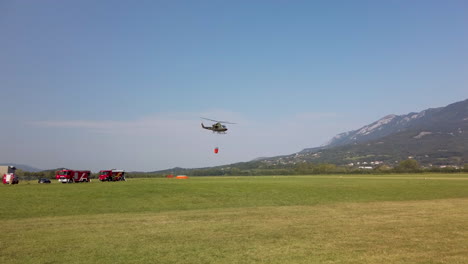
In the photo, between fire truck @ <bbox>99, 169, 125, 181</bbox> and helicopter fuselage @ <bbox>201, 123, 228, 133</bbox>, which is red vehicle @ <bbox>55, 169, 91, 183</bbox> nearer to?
fire truck @ <bbox>99, 169, 125, 181</bbox>

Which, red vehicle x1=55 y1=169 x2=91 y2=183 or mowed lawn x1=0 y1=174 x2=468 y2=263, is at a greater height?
red vehicle x1=55 y1=169 x2=91 y2=183

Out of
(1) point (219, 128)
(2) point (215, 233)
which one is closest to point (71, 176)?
(1) point (219, 128)

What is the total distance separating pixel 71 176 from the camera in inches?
2511

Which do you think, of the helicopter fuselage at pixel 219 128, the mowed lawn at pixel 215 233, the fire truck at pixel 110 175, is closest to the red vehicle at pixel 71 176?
the fire truck at pixel 110 175

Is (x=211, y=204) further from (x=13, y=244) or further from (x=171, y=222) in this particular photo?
(x=13, y=244)

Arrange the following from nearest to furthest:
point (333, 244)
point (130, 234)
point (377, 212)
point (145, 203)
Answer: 1. point (333, 244)
2. point (130, 234)
3. point (377, 212)
4. point (145, 203)

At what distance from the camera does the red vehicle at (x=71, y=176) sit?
63062 mm

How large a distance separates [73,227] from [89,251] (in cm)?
711

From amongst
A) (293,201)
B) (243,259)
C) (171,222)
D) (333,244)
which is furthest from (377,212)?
(243,259)

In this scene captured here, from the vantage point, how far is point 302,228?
19.7 metres

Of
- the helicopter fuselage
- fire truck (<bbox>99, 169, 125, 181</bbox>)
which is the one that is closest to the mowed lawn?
the helicopter fuselage

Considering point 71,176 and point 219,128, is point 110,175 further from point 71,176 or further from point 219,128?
point 219,128

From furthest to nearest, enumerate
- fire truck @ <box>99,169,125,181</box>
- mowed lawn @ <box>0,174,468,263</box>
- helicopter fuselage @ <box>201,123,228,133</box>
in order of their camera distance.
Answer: fire truck @ <box>99,169,125,181</box> → helicopter fuselage @ <box>201,123,228,133</box> → mowed lawn @ <box>0,174,468,263</box>

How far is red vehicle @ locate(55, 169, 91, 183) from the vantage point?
6306cm
